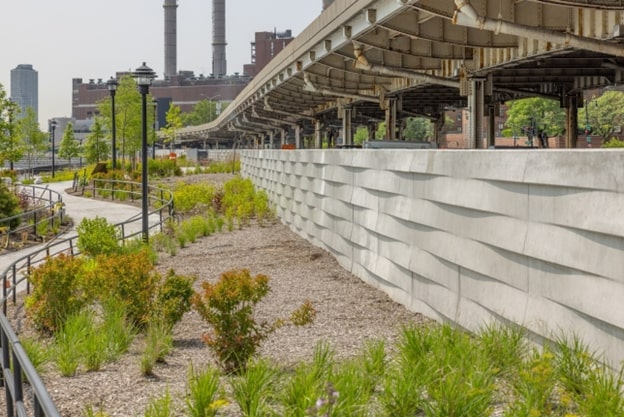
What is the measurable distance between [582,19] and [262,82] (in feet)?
93.9

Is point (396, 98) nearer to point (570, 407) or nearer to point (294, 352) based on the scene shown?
point (294, 352)

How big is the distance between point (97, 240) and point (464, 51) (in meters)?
11.5

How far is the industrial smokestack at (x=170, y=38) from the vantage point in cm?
18412

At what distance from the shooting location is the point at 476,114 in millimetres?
23703

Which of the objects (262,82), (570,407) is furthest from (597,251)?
(262,82)

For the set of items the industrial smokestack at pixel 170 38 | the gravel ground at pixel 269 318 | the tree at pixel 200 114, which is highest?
the industrial smokestack at pixel 170 38

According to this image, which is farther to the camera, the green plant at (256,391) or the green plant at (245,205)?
the green plant at (245,205)

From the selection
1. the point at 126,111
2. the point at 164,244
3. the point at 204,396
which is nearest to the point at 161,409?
the point at 204,396

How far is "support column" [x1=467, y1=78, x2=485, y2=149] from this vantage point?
→ 23.3 m

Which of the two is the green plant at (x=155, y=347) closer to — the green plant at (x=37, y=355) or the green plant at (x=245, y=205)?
the green plant at (x=37, y=355)

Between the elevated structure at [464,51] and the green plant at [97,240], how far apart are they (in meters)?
7.19

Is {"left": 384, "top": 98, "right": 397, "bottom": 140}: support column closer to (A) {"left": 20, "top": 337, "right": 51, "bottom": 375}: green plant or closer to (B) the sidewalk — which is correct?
(B) the sidewalk

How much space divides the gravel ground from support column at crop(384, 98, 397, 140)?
653 inches

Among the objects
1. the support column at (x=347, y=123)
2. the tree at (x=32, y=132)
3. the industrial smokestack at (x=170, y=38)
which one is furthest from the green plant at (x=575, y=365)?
the industrial smokestack at (x=170, y=38)
